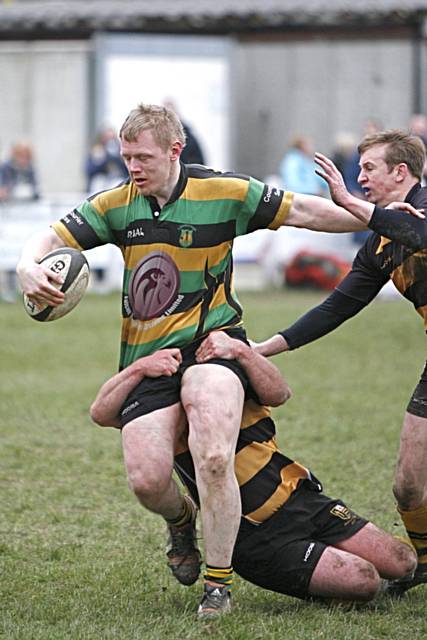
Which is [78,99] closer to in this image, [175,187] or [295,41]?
[295,41]

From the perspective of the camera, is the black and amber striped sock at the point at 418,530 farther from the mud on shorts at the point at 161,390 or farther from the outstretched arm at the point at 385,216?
the outstretched arm at the point at 385,216

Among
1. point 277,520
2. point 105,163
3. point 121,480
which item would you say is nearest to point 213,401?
point 277,520

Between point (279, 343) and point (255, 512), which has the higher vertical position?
point (279, 343)

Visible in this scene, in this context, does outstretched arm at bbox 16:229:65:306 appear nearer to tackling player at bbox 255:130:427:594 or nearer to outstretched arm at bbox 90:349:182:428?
outstretched arm at bbox 90:349:182:428

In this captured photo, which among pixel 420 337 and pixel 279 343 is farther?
pixel 420 337

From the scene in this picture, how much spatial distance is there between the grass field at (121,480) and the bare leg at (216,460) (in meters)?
0.33

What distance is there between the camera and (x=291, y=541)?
18.0 feet

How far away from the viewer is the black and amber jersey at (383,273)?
17.4 feet

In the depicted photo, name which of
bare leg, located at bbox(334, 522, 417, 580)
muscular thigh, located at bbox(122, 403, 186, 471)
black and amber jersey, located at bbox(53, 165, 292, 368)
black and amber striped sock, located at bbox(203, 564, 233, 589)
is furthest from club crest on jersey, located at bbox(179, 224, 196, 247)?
bare leg, located at bbox(334, 522, 417, 580)

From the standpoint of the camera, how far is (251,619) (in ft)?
17.2

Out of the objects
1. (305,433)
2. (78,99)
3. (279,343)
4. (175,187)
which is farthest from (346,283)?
(78,99)

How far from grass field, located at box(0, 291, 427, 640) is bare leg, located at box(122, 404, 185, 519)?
1.68 feet

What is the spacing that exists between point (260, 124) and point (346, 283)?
21.5 metres

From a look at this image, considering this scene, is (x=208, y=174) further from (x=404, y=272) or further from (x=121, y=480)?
(x=121, y=480)
